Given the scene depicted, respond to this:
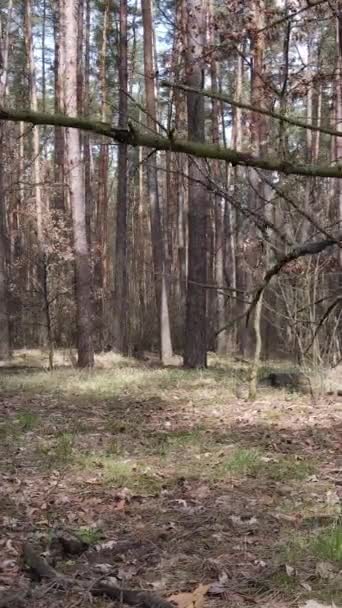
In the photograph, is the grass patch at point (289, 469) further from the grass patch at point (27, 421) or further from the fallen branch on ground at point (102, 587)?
the grass patch at point (27, 421)

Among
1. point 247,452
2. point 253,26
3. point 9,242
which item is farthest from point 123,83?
point 247,452

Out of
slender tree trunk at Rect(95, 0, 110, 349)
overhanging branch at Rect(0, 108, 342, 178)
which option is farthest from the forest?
slender tree trunk at Rect(95, 0, 110, 349)

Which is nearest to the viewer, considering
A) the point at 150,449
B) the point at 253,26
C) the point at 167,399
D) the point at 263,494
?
the point at 263,494

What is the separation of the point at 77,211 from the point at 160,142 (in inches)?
464

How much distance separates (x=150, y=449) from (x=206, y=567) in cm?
300

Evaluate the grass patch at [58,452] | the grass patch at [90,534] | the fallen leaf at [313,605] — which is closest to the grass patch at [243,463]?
the grass patch at [58,452]

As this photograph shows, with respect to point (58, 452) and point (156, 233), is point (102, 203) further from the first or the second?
point (58, 452)

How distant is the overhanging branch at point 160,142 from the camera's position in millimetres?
2475

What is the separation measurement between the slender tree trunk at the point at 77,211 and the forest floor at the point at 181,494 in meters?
4.38

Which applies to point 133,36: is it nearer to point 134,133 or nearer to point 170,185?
point 170,185

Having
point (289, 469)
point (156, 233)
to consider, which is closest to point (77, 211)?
point (156, 233)

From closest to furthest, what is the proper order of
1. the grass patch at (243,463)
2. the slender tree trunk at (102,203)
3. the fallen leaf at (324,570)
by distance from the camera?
1. the fallen leaf at (324,570)
2. the grass patch at (243,463)
3. the slender tree trunk at (102,203)

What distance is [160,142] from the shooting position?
260 cm

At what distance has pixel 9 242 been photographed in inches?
1009
